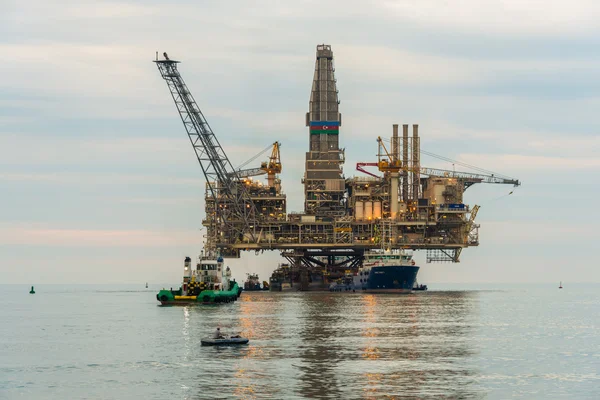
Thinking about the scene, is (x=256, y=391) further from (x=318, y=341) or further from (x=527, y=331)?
(x=527, y=331)

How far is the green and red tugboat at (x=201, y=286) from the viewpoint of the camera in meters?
141

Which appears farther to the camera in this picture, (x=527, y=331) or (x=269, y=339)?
(x=527, y=331)

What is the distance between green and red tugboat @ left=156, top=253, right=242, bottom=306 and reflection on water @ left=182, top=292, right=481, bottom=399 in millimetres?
22135

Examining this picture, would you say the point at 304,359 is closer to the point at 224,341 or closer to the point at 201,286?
the point at 224,341

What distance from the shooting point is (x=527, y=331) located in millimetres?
98938

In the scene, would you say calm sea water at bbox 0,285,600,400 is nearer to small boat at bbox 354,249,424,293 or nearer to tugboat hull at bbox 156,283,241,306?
tugboat hull at bbox 156,283,241,306

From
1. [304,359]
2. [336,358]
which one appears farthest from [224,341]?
[336,358]

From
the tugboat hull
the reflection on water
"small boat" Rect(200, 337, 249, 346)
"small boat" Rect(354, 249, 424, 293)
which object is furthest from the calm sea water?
"small boat" Rect(354, 249, 424, 293)

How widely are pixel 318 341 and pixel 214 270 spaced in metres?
65.1

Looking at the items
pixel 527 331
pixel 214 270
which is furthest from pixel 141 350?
pixel 214 270

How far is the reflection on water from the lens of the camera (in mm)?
54406

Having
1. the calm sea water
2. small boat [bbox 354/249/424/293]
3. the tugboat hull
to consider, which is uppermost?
small boat [bbox 354/249/424/293]

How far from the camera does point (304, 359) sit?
67.9 m

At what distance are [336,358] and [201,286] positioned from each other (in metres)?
76.1
